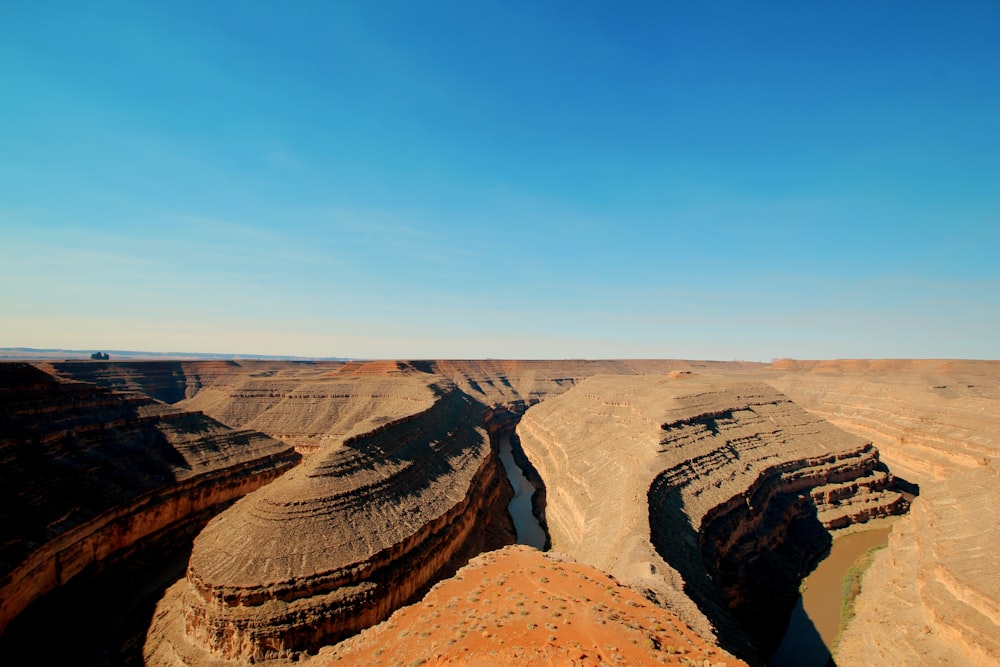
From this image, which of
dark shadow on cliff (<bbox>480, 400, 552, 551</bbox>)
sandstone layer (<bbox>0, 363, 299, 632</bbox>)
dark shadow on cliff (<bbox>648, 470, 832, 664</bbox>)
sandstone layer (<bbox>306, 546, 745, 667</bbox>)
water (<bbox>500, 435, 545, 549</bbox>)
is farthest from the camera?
dark shadow on cliff (<bbox>480, 400, 552, 551</bbox>)

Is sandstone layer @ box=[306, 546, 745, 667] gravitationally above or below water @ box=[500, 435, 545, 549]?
above

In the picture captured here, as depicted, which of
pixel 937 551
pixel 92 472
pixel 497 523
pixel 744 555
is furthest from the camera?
pixel 497 523

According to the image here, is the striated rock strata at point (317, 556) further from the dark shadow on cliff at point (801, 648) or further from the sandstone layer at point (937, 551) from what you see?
the sandstone layer at point (937, 551)

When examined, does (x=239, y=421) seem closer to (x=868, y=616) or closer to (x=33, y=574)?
(x=33, y=574)

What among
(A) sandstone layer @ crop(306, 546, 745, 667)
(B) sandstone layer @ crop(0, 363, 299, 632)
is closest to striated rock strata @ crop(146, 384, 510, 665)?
(B) sandstone layer @ crop(0, 363, 299, 632)

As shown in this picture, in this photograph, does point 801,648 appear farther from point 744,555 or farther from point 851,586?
point 851,586

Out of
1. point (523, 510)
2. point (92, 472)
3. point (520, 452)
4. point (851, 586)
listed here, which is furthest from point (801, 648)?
point (520, 452)

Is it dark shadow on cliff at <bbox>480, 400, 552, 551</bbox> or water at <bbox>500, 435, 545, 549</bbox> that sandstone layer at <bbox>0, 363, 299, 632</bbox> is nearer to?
water at <bbox>500, 435, 545, 549</bbox>
